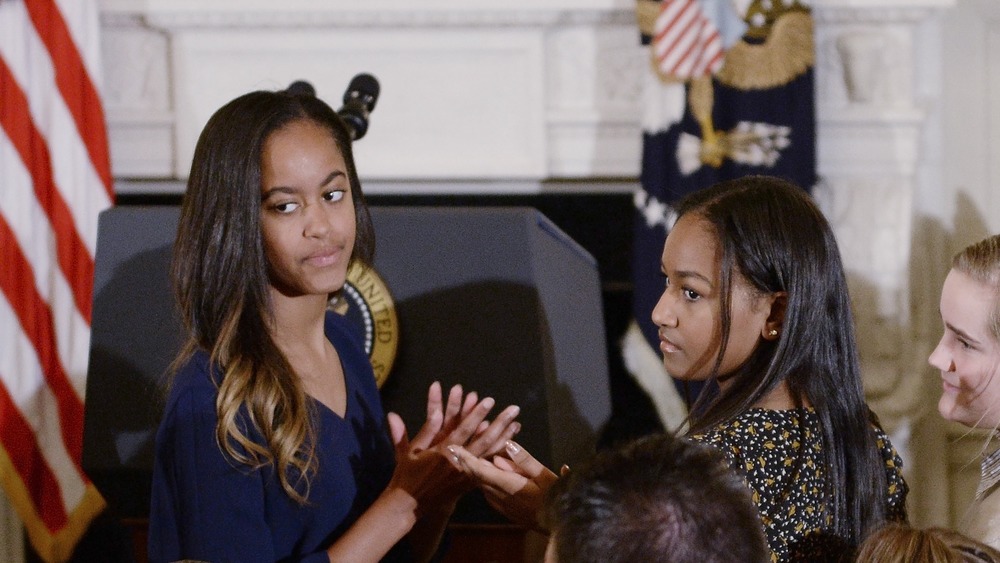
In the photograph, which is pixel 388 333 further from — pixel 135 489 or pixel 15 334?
pixel 15 334

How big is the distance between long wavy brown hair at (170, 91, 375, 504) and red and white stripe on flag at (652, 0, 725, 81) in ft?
6.16

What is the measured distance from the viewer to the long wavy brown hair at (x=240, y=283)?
4.74 ft

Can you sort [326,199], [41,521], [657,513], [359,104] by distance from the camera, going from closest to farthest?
[657,513] → [326,199] → [359,104] → [41,521]

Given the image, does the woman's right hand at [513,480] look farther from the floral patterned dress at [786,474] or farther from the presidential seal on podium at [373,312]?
the presidential seal on podium at [373,312]

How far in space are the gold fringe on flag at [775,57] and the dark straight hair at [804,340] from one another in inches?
73.9

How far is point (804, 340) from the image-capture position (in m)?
1.39

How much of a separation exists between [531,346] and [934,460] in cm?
199

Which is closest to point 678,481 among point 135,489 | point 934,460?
point 135,489

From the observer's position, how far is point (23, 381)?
3094 millimetres

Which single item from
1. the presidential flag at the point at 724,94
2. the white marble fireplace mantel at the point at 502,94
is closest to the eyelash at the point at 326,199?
A: the presidential flag at the point at 724,94

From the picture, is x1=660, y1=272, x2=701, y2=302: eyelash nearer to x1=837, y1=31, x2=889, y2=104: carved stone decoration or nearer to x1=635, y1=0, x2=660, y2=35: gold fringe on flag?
x1=635, y1=0, x2=660, y2=35: gold fringe on flag

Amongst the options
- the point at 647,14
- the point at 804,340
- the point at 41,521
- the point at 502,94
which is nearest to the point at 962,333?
the point at 804,340

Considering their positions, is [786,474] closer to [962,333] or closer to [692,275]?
[692,275]

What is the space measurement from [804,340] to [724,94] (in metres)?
1.97
